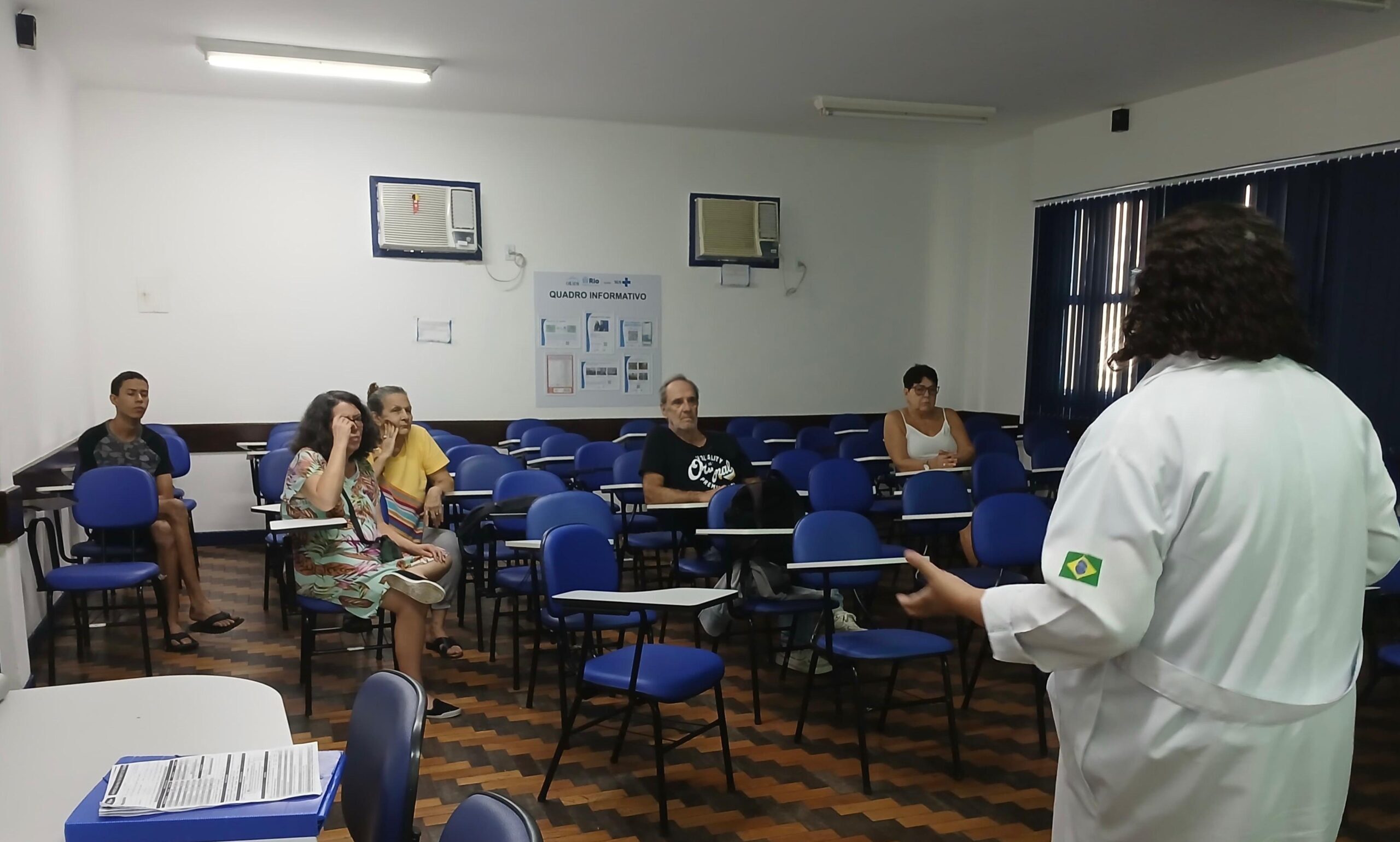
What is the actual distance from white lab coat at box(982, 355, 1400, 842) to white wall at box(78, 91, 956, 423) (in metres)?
6.70

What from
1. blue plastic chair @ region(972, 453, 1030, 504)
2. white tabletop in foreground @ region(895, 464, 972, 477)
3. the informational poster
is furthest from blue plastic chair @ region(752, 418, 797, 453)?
blue plastic chair @ region(972, 453, 1030, 504)

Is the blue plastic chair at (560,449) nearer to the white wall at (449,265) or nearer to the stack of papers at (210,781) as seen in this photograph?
the white wall at (449,265)

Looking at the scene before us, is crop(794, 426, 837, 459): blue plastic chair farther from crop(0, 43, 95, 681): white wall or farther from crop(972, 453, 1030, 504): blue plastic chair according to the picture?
crop(0, 43, 95, 681): white wall

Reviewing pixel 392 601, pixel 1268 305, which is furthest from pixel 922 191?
pixel 1268 305

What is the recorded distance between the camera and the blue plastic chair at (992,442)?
6801mm

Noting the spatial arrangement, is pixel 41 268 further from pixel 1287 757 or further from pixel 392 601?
pixel 1287 757

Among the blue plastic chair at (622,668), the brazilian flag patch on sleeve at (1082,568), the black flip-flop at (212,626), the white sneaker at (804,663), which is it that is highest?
the brazilian flag patch on sleeve at (1082,568)

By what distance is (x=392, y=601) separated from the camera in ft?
13.3

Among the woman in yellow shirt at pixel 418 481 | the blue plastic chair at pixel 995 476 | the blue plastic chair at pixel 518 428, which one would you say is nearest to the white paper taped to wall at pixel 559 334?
the blue plastic chair at pixel 518 428

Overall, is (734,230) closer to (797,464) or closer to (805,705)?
(797,464)

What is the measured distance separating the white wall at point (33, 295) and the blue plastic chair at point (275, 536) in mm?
1112

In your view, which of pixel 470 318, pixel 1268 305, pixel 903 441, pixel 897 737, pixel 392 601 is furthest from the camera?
pixel 470 318

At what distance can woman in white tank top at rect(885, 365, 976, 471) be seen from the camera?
6.06 metres

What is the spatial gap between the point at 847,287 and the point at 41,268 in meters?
6.16
